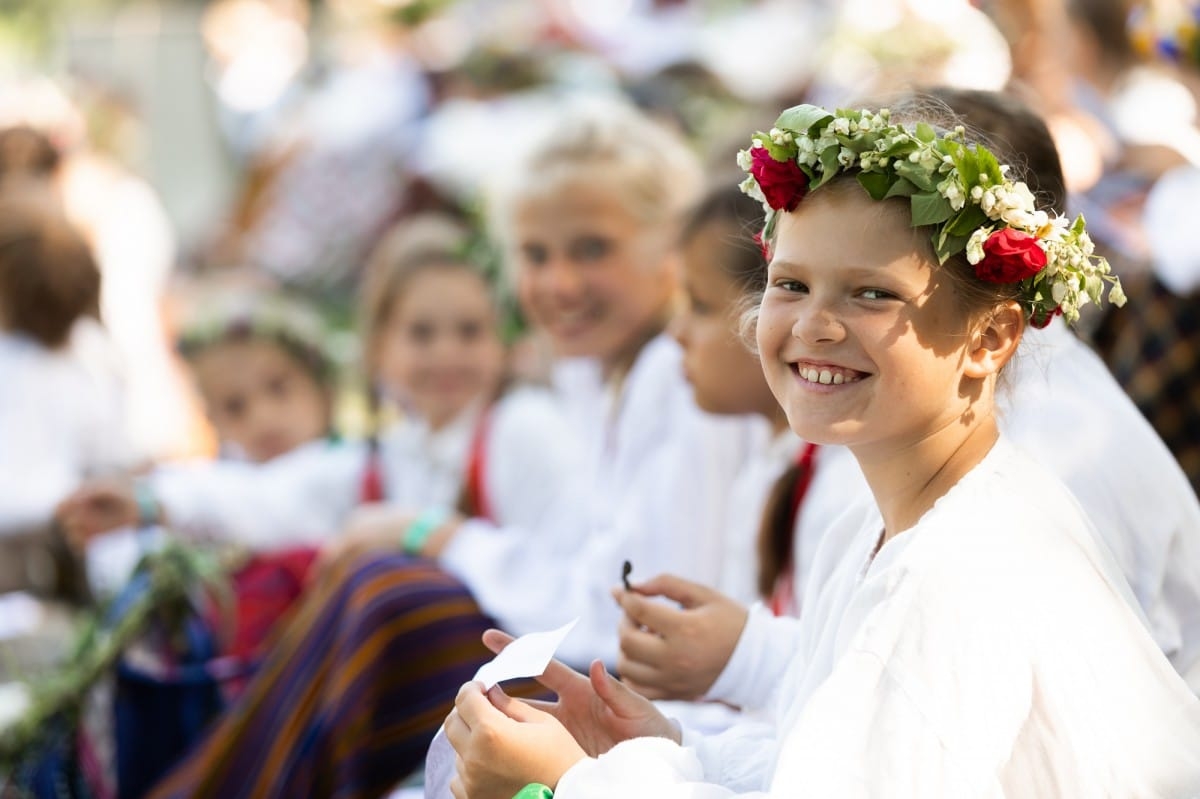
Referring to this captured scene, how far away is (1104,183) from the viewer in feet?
15.0

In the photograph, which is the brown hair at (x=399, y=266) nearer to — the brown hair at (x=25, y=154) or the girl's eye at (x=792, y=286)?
the girl's eye at (x=792, y=286)

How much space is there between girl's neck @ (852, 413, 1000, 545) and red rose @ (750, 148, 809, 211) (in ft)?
1.00

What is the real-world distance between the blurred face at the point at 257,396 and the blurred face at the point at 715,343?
7.23ft

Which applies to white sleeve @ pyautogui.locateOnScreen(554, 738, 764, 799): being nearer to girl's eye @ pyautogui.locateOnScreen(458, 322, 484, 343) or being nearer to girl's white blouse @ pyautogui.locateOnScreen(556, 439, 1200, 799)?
girl's white blouse @ pyautogui.locateOnScreen(556, 439, 1200, 799)

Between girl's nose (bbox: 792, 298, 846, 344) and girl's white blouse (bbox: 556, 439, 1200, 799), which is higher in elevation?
girl's nose (bbox: 792, 298, 846, 344)

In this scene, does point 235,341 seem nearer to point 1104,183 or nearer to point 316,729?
point 316,729

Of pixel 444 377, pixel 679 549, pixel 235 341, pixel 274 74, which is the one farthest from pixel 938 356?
pixel 274 74

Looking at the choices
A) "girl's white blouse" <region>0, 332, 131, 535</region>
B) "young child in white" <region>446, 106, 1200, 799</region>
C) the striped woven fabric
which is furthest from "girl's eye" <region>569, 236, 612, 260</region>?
"girl's white blouse" <region>0, 332, 131, 535</region>

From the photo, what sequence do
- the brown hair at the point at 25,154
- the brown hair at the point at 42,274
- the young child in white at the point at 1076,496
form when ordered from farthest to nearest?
the brown hair at the point at 25,154 → the brown hair at the point at 42,274 → the young child in white at the point at 1076,496

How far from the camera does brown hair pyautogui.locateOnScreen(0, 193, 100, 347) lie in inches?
195

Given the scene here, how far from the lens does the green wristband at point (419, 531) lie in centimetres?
333

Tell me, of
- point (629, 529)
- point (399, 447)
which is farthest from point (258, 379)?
point (629, 529)

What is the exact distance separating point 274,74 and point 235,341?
22.7ft

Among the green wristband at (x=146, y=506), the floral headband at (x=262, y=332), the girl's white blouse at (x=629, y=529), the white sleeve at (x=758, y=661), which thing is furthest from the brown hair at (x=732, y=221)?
the floral headband at (x=262, y=332)
